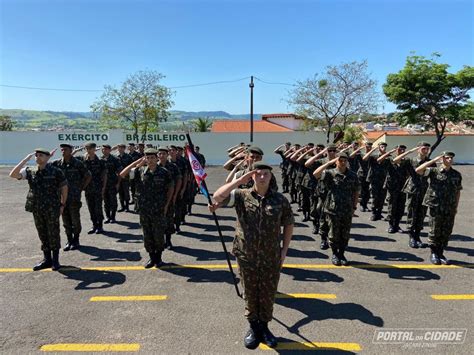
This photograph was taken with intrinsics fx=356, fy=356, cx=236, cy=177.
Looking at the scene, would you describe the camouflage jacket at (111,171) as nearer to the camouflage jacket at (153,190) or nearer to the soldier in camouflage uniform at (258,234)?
the camouflage jacket at (153,190)

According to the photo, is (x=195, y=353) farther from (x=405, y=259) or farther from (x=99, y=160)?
(x=99, y=160)

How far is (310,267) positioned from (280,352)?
7.89ft

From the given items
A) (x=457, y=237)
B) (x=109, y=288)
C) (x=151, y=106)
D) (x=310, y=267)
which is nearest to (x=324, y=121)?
(x=151, y=106)

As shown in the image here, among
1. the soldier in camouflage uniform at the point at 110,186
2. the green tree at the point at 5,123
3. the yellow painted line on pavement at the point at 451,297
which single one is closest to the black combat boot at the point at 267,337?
the yellow painted line on pavement at the point at 451,297

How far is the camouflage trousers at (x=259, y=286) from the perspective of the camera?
352cm

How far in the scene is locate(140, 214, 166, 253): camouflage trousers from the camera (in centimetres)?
570

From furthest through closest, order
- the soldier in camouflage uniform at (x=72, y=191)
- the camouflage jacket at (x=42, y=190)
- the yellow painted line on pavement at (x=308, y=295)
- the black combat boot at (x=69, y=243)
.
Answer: the soldier in camouflage uniform at (x=72, y=191)
the black combat boot at (x=69, y=243)
the camouflage jacket at (x=42, y=190)
the yellow painted line on pavement at (x=308, y=295)

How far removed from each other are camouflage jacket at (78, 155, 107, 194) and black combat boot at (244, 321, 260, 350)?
5.53 meters

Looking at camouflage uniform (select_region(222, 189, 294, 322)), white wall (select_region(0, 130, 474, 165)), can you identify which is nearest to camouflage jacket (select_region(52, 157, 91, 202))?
camouflage uniform (select_region(222, 189, 294, 322))

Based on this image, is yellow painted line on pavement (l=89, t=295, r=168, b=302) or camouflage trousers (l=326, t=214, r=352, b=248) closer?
yellow painted line on pavement (l=89, t=295, r=168, b=302)

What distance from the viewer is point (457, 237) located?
24.6ft

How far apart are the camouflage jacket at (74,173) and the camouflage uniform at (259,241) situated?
15.2 ft

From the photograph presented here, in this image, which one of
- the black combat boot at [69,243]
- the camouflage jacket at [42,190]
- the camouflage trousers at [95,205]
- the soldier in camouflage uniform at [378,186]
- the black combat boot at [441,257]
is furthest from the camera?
the soldier in camouflage uniform at [378,186]

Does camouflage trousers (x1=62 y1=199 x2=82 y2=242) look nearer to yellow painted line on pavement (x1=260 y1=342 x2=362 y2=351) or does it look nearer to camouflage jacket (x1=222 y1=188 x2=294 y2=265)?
camouflage jacket (x1=222 y1=188 x2=294 y2=265)
